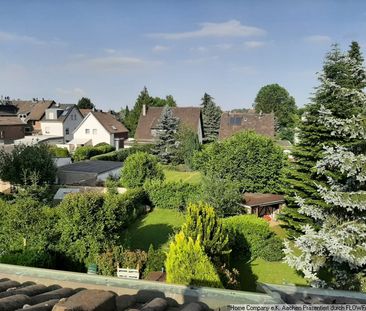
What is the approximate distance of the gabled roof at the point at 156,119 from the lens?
55.5 m

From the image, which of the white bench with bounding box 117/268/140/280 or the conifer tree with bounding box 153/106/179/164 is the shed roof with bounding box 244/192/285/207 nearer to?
the white bench with bounding box 117/268/140/280

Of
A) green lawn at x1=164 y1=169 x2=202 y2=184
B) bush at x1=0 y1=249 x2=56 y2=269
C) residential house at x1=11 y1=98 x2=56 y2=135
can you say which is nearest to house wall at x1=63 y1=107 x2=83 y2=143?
residential house at x1=11 y1=98 x2=56 y2=135

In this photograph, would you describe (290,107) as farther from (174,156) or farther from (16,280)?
(16,280)

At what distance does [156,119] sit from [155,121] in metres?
0.39

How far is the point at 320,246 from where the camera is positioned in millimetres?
12820

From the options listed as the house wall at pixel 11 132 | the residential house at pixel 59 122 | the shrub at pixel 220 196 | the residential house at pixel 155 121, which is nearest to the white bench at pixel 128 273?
the shrub at pixel 220 196

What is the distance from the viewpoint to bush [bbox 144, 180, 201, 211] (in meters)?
27.3

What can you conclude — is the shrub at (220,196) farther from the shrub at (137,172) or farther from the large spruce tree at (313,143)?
the shrub at (137,172)

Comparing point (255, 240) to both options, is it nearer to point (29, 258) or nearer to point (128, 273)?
point (128, 273)

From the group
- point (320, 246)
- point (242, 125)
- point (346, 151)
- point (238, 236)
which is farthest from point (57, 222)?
point (242, 125)

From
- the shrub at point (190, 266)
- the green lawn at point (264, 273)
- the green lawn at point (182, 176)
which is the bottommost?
the green lawn at point (264, 273)

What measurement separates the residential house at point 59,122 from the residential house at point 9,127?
3992 millimetres

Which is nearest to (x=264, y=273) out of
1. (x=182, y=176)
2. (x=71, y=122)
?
(x=182, y=176)

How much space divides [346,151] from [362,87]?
3.52 metres
